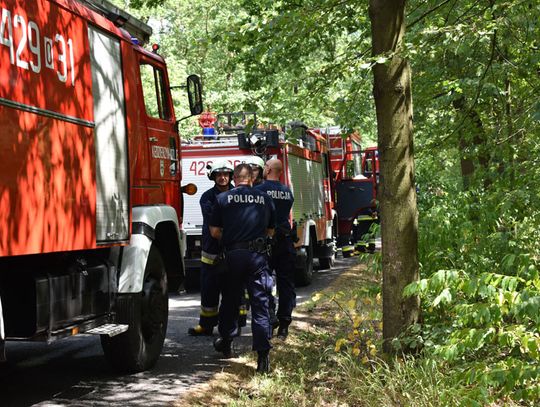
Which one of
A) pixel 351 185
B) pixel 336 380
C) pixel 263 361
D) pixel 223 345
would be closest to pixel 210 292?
pixel 223 345

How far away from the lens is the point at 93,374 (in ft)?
24.4

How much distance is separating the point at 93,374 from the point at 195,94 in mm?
2872

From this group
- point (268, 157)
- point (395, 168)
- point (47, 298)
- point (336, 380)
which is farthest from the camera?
point (268, 157)

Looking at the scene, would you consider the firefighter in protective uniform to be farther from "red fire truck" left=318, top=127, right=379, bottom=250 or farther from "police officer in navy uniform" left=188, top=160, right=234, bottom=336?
"red fire truck" left=318, top=127, right=379, bottom=250

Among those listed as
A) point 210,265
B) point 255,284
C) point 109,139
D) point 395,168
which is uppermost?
point 109,139

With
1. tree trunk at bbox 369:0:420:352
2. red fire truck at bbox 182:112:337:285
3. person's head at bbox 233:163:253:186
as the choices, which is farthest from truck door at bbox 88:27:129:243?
red fire truck at bbox 182:112:337:285

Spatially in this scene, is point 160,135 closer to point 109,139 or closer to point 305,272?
point 109,139

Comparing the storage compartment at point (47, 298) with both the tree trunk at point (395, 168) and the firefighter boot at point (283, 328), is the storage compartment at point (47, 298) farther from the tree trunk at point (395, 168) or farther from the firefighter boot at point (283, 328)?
the firefighter boot at point (283, 328)

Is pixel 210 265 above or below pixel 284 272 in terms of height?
above

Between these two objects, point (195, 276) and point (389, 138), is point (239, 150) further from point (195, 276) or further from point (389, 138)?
point (389, 138)

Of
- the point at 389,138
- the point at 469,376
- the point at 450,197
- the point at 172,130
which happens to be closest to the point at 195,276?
the point at 450,197

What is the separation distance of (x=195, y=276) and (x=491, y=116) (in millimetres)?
5614

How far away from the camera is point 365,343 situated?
Answer: 7.65 m

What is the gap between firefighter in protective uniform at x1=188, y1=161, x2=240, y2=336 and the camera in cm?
812
